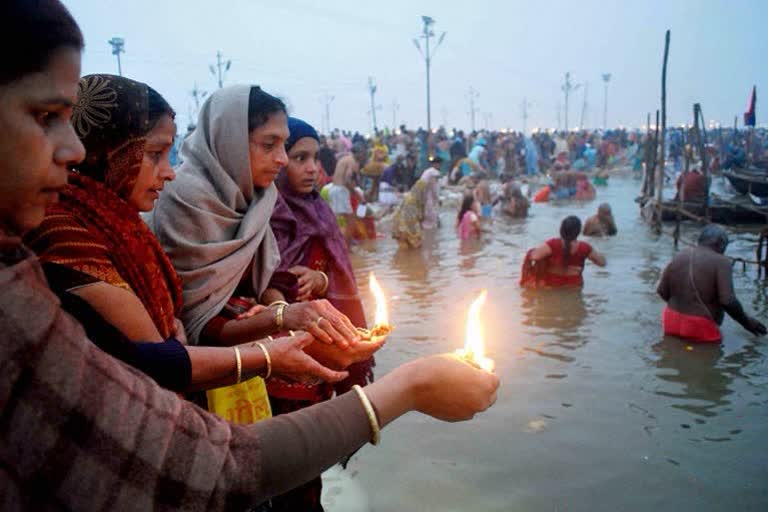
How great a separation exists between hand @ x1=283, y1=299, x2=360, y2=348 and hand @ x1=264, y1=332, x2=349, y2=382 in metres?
0.13

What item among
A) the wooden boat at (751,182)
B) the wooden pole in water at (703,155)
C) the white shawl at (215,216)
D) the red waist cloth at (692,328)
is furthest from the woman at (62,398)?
the wooden boat at (751,182)

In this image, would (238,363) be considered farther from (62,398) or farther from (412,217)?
(412,217)

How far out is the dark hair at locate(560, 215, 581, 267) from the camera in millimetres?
8094

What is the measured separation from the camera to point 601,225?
1356 centimetres

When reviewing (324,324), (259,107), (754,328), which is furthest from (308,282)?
(754,328)

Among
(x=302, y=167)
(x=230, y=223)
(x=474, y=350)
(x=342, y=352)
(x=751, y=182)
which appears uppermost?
(x=302, y=167)

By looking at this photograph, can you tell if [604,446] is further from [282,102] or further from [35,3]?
[35,3]

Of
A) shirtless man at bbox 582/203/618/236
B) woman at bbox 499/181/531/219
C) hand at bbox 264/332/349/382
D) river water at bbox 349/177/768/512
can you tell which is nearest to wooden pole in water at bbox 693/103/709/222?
shirtless man at bbox 582/203/618/236

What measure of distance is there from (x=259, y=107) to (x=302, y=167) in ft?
2.36

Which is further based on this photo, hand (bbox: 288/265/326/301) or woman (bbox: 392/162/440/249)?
woman (bbox: 392/162/440/249)

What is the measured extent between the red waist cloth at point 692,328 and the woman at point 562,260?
7.19 feet

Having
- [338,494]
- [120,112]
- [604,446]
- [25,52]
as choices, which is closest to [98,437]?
[25,52]

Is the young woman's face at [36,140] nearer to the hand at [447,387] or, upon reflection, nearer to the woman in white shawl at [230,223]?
the hand at [447,387]

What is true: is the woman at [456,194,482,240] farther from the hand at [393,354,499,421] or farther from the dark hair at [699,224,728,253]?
the hand at [393,354,499,421]
